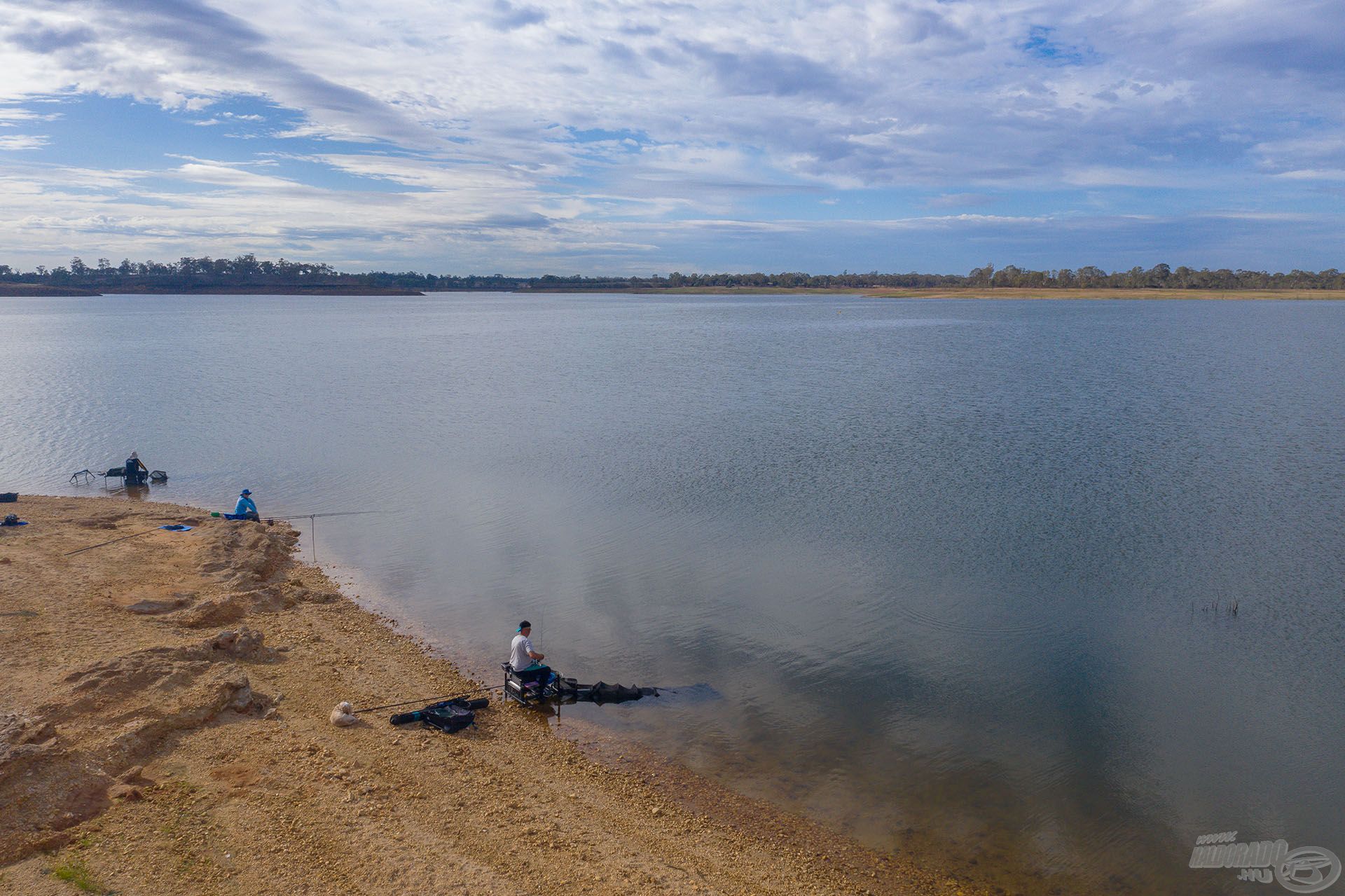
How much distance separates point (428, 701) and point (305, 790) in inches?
112

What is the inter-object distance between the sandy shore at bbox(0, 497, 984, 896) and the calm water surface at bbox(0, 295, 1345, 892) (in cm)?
115

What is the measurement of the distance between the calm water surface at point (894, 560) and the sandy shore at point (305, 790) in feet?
3.77

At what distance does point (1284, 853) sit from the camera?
9.52 meters

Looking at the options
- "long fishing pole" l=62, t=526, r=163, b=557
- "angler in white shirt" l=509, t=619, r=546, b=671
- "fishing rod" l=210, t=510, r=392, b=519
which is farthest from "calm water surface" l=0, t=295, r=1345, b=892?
"long fishing pole" l=62, t=526, r=163, b=557

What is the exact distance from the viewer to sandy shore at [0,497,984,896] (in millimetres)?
7672

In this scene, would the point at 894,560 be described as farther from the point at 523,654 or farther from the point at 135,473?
the point at 135,473

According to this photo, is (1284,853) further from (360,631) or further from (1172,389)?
(1172,389)

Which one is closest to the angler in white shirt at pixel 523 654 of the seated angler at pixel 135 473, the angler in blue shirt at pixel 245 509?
the angler in blue shirt at pixel 245 509

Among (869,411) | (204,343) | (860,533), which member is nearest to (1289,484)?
(860,533)

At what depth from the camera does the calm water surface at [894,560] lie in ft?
35.0

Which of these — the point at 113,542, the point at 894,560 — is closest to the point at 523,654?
the point at 894,560

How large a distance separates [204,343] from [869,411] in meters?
71.0

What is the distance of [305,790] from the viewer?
354 inches

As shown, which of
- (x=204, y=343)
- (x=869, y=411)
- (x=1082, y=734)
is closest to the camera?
(x=1082, y=734)
